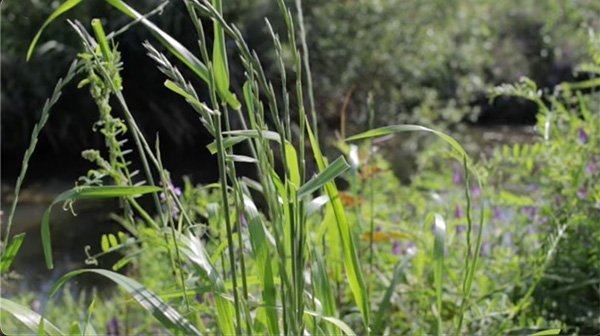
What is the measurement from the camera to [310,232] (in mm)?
1420

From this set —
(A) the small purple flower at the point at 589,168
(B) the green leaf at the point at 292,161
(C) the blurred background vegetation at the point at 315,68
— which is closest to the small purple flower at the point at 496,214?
(A) the small purple flower at the point at 589,168

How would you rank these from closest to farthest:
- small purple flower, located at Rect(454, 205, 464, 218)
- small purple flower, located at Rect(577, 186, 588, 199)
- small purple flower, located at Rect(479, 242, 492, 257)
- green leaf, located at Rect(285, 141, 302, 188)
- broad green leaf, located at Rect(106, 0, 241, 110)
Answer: broad green leaf, located at Rect(106, 0, 241, 110)
green leaf, located at Rect(285, 141, 302, 188)
small purple flower, located at Rect(577, 186, 588, 199)
small purple flower, located at Rect(479, 242, 492, 257)
small purple flower, located at Rect(454, 205, 464, 218)

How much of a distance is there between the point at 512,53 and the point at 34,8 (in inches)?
191

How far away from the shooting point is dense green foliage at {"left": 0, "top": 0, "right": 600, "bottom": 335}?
90 centimetres

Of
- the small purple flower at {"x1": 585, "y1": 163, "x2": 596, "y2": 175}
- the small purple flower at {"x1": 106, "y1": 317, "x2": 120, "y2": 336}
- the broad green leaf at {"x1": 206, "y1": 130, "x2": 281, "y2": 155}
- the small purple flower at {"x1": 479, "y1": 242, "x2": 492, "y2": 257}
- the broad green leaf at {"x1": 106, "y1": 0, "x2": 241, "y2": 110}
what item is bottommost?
the small purple flower at {"x1": 106, "y1": 317, "x2": 120, "y2": 336}

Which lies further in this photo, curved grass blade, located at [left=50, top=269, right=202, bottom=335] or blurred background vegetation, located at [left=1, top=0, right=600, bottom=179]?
blurred background vegetation, located at [left=1, top=0, right=600, bottom=179]

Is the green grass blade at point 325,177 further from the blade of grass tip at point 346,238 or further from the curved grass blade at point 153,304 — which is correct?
the curved grass blade at point 153,304

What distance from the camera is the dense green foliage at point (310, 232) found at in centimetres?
90

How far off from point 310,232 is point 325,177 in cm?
55

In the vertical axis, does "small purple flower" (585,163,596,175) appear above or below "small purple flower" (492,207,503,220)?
above

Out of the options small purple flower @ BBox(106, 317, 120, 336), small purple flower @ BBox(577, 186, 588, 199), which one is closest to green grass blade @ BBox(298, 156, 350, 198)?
small purple flower @ BBox(577, 186, 588, 199)

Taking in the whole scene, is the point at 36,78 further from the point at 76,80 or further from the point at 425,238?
the point at 425,238

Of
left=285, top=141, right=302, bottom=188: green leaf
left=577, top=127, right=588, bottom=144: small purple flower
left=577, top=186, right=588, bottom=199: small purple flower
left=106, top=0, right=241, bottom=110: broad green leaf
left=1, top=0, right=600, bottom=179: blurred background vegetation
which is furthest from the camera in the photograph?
left=1, top=0, right=600, bottom=179: blurred background vegetation

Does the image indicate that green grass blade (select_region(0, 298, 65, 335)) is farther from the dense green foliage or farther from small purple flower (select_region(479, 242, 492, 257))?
small purple flower (select_region(479, 242, 492, 257))
